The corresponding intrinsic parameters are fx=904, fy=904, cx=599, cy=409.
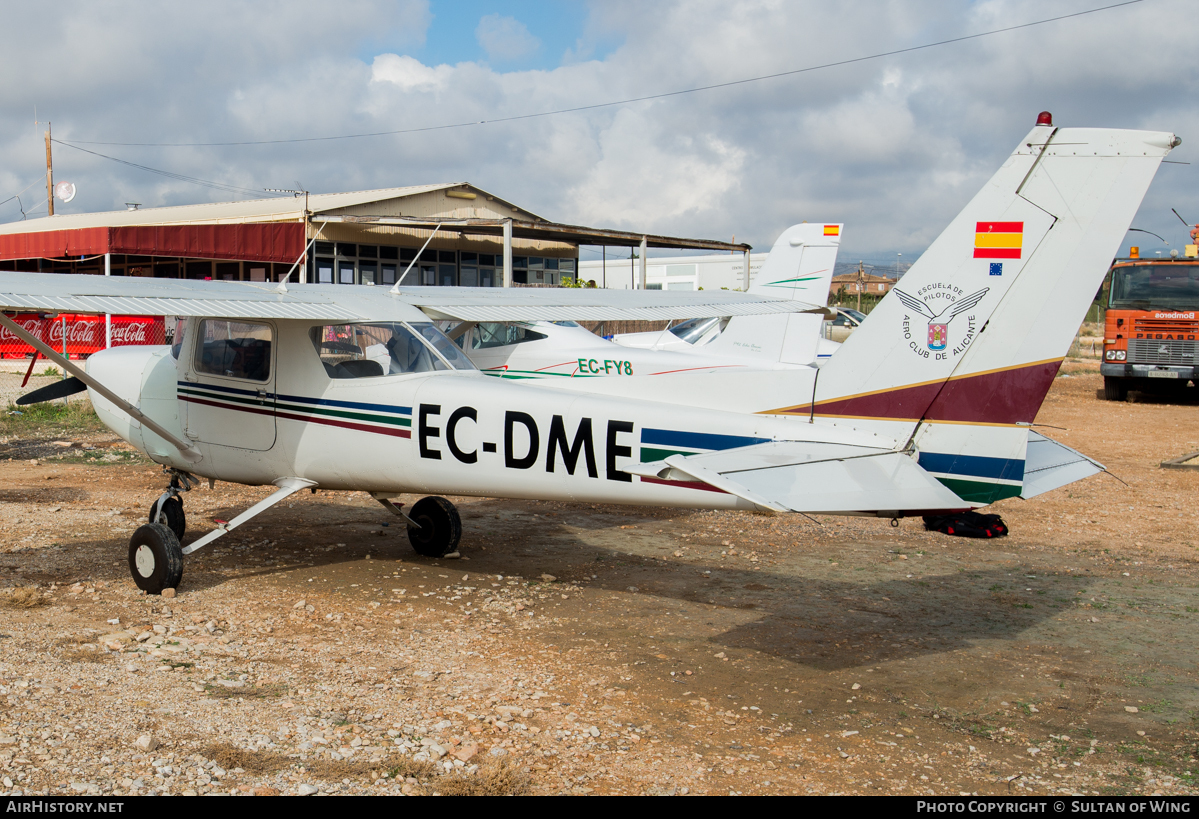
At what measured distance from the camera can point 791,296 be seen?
1326cm

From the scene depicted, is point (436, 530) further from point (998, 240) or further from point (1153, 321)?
point (1153, 321)

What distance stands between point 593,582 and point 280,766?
11.3 ft

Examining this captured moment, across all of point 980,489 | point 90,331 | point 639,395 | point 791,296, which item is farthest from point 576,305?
point 90,331

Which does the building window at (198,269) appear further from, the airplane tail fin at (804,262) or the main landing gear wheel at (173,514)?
the main landing gear wheel at (173,514)

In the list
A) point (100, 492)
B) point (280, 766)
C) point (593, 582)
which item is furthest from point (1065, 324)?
point (100, 492)

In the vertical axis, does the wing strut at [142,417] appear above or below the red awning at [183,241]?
below

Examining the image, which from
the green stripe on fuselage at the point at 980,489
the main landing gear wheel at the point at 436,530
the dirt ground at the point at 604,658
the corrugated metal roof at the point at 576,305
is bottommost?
the dirt ground at the point at 604,658

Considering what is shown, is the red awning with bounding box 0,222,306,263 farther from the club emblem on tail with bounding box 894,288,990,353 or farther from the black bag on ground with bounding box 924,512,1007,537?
the black bag on ground with bounding box 924,512,1007,537

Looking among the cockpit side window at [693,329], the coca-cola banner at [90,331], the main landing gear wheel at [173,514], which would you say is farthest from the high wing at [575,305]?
the coca-cola banner at [90,331]

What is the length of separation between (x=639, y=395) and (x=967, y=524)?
2097mm

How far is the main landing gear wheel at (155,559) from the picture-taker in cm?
634

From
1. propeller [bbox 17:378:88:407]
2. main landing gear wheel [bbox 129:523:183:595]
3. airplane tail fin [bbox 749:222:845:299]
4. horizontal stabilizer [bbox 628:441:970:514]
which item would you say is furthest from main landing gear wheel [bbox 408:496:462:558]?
airplane tail fin [bbox 749:222:845:299]

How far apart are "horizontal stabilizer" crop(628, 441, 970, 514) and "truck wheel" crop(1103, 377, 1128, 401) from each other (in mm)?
20247

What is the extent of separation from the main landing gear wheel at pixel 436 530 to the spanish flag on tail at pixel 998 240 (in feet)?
15.5
